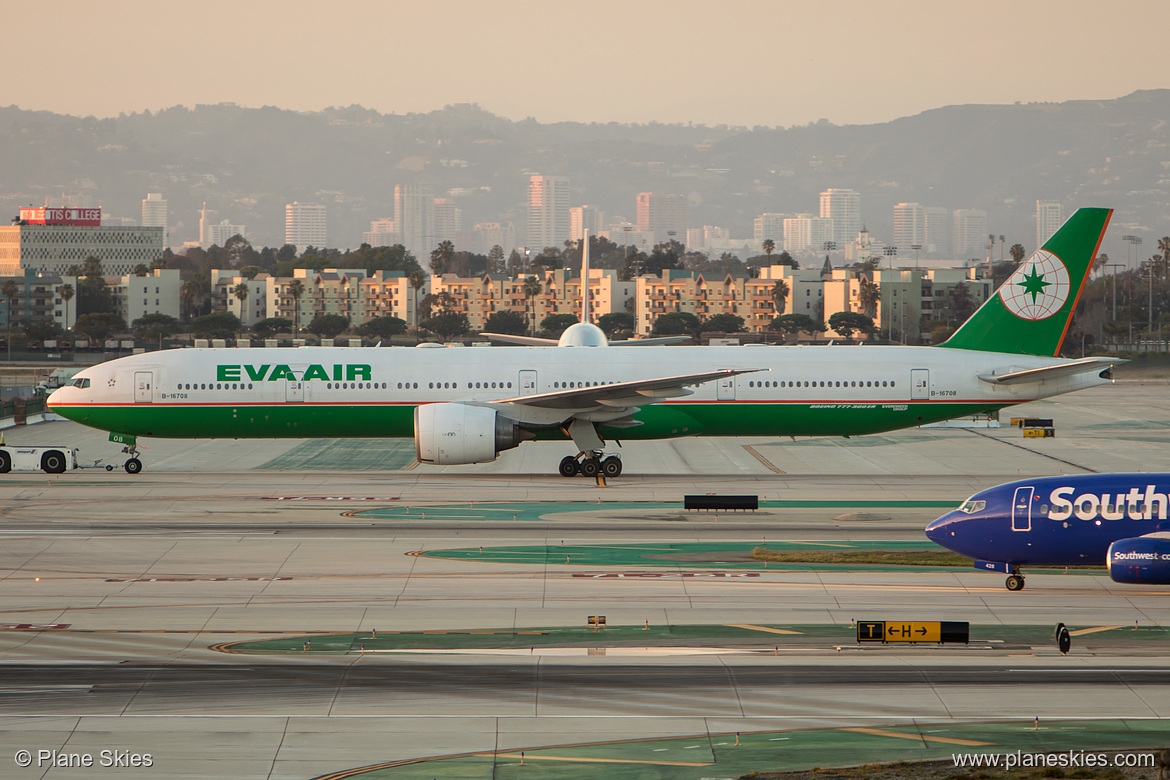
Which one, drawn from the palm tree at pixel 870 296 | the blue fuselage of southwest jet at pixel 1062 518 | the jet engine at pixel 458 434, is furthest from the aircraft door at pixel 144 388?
the palm tree at pixel 870 296

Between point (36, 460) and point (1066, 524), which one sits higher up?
point (1066, 524)

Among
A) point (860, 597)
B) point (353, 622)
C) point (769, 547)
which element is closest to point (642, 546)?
point (769, 547)

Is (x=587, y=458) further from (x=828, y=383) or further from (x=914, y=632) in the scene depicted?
(x=914, y=632)

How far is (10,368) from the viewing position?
5335 inches

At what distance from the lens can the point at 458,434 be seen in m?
40.8

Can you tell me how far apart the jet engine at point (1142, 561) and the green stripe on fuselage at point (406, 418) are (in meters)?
20.4

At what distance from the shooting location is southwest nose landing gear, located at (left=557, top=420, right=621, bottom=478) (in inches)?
1708

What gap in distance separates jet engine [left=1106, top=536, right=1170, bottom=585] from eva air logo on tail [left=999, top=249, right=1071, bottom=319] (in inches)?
895

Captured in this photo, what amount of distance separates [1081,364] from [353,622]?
3018 cm

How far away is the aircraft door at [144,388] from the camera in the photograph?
143 feet

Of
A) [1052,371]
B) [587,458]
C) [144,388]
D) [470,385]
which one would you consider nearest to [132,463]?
[144,388]

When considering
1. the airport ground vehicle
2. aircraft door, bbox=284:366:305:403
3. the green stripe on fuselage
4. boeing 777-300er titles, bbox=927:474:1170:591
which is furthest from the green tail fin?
the airport ground vehicle

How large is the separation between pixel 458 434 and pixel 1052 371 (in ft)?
73.3

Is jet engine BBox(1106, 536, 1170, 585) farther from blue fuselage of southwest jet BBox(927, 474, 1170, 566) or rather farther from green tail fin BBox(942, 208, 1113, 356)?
green tail fin BBox(942, 208, 1113, 356)
